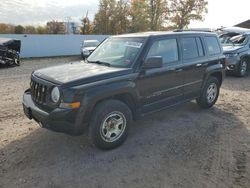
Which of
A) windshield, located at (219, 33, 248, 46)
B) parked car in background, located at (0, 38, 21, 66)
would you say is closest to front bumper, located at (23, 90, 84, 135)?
windshield, located at (219, 33, 248, 46)

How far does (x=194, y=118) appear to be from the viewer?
5547 mm

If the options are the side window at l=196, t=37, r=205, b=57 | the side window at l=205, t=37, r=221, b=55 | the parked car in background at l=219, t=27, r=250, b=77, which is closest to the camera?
the side window at l=196, t=37, r=205, b=57

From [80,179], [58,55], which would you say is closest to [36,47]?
[58,55]

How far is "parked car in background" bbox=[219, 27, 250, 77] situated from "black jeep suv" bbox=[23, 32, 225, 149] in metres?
5.03

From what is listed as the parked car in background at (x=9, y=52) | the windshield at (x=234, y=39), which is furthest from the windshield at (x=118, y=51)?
the parked car in background at (x=9, y=52)

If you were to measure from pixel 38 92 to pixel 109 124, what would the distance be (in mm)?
1264

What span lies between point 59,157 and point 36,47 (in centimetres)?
1919

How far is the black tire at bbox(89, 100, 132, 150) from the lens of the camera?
377cm

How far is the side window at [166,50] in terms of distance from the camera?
4500 millimetres

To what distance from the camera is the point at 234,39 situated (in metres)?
11.1

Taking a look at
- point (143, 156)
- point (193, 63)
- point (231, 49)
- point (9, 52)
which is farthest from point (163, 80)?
point (9, 52)

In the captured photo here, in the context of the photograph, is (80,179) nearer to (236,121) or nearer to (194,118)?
(194,118)

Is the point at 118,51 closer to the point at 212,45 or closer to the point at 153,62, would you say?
the point at 153,62

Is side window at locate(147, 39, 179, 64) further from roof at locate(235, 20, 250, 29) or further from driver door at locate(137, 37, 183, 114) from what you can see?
roof at locate(235, 20, 250, 29)
